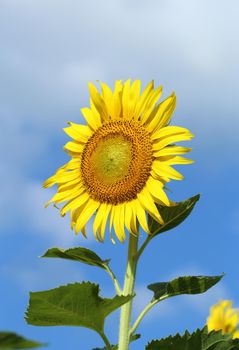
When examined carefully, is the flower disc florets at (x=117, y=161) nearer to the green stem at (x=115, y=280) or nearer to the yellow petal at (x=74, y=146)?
the yellow petal at (x=74, y=146)

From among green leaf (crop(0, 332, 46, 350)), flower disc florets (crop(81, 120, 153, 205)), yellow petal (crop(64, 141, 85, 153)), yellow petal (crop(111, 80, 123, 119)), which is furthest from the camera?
yellow petal (crop(64, 141, 85, 153))

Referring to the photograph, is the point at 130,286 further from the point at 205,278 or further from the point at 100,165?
the point at 100,165

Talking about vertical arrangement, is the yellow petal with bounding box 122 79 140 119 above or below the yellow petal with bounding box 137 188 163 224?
above

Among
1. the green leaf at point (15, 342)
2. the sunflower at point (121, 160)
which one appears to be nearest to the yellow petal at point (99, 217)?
the sunflower at point (121, 160)

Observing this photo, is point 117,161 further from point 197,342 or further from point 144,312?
point 197,342

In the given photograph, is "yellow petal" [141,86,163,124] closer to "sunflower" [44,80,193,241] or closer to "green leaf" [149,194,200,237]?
"sunflower" [44,80,193,241]

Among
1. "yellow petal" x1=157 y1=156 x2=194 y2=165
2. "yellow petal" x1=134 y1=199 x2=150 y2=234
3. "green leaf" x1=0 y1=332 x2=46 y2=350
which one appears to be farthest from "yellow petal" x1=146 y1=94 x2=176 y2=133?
"green leaf" x1=0 y1=332 x2=46 y2=350
